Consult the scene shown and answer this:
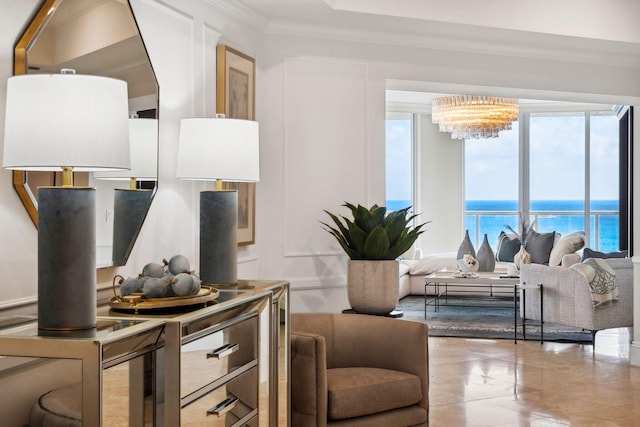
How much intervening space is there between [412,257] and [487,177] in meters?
2.02

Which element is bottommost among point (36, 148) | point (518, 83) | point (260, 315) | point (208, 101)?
point (260, 315)

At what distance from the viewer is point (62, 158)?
199cm

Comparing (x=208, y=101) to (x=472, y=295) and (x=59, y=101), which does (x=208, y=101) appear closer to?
(x=59, y=101)

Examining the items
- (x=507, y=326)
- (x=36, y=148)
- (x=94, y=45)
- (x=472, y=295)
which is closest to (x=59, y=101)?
(x=36, y=148)

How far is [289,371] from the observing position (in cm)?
323

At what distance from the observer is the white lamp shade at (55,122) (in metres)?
1.98

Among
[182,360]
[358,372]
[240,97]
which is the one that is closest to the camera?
[182,360]

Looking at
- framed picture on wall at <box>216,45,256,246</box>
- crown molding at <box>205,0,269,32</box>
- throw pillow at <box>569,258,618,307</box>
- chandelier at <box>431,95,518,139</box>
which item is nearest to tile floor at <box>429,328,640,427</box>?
throw pillow at <box>569,258,618,307</box>

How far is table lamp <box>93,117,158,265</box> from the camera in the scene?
113 inches

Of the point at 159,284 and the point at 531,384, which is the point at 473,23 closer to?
the point at 531,384

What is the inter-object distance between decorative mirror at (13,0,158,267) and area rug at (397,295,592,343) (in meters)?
4.14

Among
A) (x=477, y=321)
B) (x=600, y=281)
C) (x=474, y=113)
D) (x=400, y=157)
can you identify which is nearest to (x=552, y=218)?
(x=400, y=157)

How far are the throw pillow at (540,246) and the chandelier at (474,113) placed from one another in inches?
68.1

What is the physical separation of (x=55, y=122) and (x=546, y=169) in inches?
400
